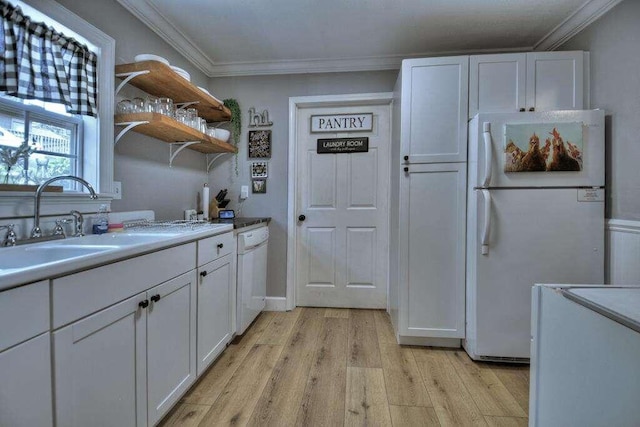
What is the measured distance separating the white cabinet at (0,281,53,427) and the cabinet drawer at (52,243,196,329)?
0.05 metres

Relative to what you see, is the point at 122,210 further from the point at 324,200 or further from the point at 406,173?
the point at 406,173

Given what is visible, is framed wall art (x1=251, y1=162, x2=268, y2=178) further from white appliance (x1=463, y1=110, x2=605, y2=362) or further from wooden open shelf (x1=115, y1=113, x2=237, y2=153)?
white appliance (x1=463, y1=110, x2=605, y2=362)

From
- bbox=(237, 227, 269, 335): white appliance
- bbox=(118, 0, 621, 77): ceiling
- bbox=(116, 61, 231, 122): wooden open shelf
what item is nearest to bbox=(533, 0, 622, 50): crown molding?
bbox=(118, 0, 621, 77): ceiling

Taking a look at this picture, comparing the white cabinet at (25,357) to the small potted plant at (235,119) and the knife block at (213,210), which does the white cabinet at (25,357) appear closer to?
the knife block at (213,210)

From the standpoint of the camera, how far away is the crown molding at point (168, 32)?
197cm

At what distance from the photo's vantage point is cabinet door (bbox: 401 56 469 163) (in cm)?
213

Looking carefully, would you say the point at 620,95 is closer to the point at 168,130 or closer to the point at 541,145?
the point at 541,145

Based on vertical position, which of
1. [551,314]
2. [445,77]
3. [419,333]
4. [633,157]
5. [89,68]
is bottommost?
[419,333]

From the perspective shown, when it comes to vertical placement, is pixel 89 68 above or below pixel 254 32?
below

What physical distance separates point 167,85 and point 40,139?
811 mm

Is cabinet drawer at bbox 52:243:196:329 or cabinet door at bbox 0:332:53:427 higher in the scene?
cabinet drawer at bbox 52:243:196:329

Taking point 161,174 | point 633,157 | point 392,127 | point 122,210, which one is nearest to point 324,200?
point 392,127

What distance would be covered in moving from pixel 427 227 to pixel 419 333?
80cm

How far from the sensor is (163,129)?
194 centimetres
